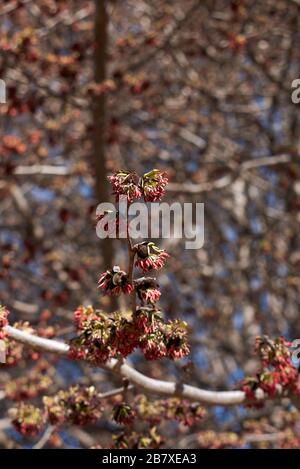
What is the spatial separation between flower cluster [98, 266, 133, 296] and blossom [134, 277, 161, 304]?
61 mm

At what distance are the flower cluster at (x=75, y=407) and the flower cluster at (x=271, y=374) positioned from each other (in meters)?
0.75

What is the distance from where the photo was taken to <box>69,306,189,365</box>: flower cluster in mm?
2453

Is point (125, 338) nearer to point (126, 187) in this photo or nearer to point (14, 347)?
point (126, 187)

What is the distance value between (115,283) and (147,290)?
5.5 inches

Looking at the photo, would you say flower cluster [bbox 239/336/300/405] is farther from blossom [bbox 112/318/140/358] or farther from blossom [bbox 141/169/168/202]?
blossom [bbox 141/169/168/202]

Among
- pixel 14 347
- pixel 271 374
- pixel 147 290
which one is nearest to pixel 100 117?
pixel 14 347

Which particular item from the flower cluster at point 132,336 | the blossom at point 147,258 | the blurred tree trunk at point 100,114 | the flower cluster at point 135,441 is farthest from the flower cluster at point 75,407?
the blurred tree trunk at point 100,114

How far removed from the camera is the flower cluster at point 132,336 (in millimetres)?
2453

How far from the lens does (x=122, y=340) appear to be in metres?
2.46

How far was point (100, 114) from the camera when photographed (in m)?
5.19

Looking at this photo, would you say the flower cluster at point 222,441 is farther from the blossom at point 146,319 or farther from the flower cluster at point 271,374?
the blossom at point 146,319
